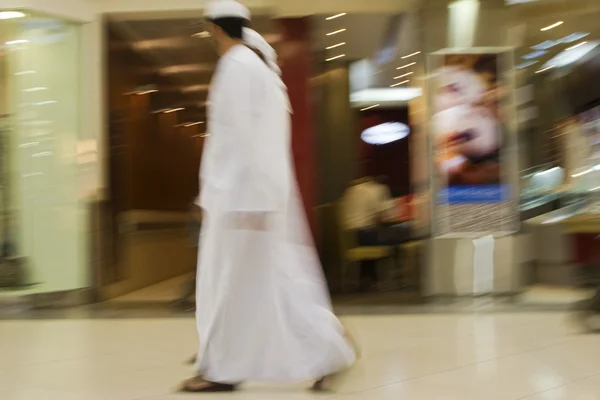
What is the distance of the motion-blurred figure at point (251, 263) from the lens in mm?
2959

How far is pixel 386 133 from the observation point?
45.8 feet

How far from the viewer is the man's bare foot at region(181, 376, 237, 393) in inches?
121

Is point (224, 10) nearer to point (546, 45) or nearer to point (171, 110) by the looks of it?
point (546, 45)

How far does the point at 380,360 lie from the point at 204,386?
1.15 metres

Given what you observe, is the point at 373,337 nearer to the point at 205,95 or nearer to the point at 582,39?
the point at 582,39

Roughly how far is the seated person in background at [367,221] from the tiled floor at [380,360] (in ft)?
8.64

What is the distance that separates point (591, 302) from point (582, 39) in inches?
205

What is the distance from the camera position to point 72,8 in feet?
22.3

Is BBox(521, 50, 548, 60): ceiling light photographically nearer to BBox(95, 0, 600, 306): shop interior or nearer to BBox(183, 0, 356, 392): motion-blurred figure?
BBox(95, 0, 600, 306): shop interior

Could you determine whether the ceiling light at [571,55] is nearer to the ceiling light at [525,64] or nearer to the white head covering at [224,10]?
the ceiling light at [525,64]

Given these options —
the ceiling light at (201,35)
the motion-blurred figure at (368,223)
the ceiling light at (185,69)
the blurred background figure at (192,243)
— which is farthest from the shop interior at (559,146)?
the ceiling light at (185,69)

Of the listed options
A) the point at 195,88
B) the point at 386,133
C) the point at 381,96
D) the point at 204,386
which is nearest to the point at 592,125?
the point at 381,96

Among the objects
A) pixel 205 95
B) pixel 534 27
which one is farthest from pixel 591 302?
pixel 205 95

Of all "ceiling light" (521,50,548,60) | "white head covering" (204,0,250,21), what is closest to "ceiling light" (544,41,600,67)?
"ceiling light" (521,50,548,60)
